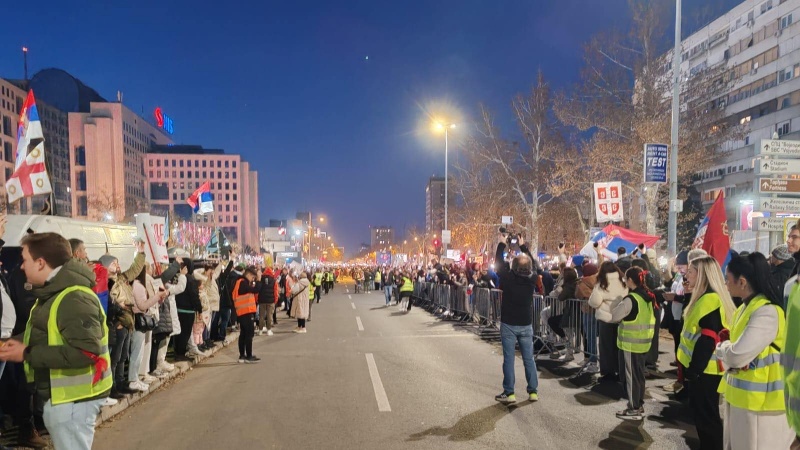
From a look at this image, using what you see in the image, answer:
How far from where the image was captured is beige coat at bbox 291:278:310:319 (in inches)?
592

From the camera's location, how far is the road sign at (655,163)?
47.8 ft

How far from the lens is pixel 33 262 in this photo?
3314 mm

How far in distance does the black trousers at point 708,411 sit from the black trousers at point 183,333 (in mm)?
8738

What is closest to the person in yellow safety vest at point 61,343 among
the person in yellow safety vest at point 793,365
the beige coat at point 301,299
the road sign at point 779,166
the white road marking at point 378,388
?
the white road marking at point 378,388

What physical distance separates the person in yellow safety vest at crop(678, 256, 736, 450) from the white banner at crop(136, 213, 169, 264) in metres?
7.68

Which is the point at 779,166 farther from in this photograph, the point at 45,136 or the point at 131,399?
the point at 45,136

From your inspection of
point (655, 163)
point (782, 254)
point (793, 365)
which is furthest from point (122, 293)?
point (655, 163)

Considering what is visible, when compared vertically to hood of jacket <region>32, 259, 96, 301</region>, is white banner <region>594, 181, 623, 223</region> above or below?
above

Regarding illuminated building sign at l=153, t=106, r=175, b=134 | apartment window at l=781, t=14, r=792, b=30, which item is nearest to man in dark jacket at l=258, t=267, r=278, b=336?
apartment window at l=781, t=14, r=792, b=30

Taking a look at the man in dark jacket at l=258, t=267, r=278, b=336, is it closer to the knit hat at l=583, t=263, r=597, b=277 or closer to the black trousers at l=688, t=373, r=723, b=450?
the knit hat at l=583, t=263, r=597, b=277

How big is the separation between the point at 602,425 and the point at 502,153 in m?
24.0

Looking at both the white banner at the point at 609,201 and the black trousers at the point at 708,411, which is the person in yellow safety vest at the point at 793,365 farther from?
the white banner at the point at 609,201

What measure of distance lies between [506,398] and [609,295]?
2.06m

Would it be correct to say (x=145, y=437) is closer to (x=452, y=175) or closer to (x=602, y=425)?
(x=602, y=425)
